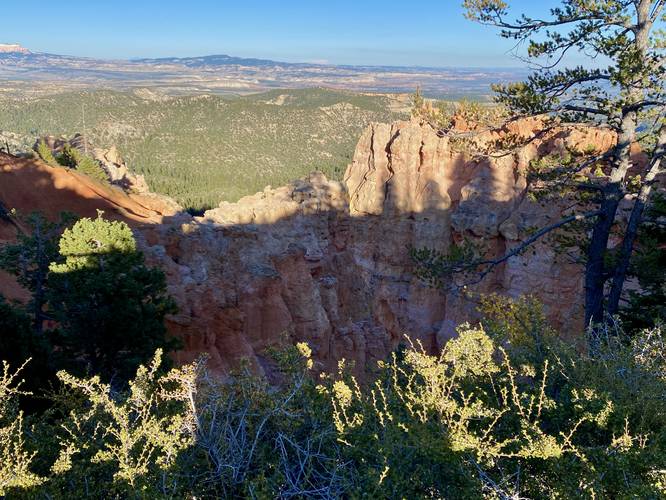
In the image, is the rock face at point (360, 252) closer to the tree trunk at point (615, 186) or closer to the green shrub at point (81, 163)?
the tree trunk at point (615, 186)

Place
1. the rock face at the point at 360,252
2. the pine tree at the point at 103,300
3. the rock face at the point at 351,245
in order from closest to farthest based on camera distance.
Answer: the pine tree at the point at 103,300 < the rock face at the point at 360,252 < the rock face at the point at 351,245

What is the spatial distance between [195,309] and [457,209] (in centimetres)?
1650

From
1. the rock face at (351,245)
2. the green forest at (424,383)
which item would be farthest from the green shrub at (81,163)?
the green forest at (424,383)

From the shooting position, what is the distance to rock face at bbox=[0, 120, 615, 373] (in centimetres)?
2045

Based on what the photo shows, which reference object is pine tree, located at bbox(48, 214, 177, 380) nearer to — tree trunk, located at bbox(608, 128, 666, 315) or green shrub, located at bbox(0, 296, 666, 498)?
green shrub, located at bbox(0, 296, 666, 498)

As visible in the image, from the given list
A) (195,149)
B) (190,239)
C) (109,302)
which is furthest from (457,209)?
(195,149)

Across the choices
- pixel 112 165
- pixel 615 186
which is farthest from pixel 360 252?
pixel 112 165

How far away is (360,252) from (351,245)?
2.51 ft

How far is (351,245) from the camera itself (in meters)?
30.4

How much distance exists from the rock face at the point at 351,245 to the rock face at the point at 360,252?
0.21 feet

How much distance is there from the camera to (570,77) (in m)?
12.6

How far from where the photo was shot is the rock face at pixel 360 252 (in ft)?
66.7

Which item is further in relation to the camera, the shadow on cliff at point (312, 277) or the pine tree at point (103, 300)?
the shadow on cliff at point (312, 277)

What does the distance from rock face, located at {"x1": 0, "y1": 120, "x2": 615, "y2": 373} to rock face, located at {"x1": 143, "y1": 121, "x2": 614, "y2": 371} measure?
63mm
